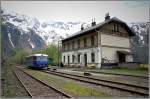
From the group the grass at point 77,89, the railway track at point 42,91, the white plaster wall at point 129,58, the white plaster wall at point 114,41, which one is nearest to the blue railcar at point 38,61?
the white plaster wall at point 114,41

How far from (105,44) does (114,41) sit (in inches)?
74.7

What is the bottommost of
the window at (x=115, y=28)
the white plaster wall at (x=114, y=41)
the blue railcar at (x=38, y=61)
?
the blue railcar at (x=38, y=61)

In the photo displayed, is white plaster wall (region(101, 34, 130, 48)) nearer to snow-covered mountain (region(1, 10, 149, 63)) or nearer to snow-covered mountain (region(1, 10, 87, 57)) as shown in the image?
snow-covered mountain (region(1, 10, 149, 63))

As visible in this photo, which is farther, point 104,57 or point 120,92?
point 104,57

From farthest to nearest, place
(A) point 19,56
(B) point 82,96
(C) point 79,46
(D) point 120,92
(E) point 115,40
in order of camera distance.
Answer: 1. (A) point 19,56
2. (C) point 79,46
3. (E) point 115,40
4. (D) point 120,92
5. (B) point 82,96

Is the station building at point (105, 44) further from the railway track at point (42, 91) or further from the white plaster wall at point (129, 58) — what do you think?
the railway track at point (42, 91)

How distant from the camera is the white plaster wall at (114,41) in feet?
89.6

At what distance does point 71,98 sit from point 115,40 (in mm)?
22486

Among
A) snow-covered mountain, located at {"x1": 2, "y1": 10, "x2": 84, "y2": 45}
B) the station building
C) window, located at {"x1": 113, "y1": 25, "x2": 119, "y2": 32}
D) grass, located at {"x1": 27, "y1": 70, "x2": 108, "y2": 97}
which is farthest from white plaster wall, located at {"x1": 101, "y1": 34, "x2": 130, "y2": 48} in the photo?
grass, located at {"x1": 27, "y1": 70, "x2": 108, "y2": 97}

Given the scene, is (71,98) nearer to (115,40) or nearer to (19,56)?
(115,40)

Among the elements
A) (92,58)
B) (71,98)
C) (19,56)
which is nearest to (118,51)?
(92,58)

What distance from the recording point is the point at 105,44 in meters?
27.3

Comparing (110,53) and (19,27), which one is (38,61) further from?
(19,27)

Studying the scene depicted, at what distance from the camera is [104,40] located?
27297 millimetres
